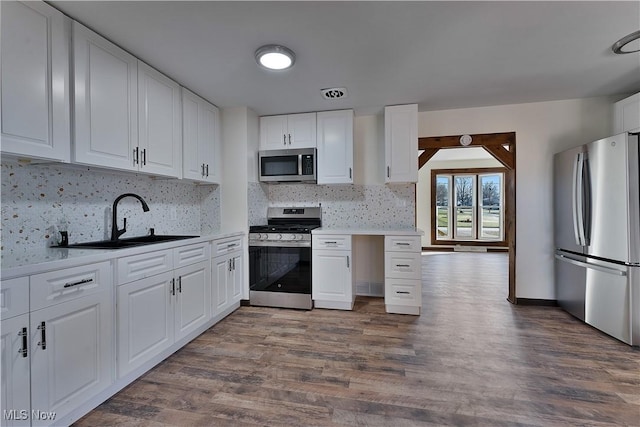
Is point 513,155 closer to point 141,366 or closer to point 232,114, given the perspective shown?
point 232,114

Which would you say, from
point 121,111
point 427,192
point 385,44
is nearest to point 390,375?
point 385,44

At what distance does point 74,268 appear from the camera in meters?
1.46

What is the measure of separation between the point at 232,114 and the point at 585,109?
13.3ft

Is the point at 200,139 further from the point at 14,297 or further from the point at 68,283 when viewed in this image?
the point at 14,297

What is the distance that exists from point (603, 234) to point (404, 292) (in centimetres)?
186

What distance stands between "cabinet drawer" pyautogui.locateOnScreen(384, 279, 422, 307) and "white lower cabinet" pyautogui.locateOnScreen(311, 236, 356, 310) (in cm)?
43

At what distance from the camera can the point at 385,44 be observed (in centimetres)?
202

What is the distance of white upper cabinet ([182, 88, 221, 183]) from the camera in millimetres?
2750

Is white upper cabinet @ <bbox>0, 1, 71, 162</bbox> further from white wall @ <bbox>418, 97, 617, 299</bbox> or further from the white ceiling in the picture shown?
white wall @ <bbox>418, 97, 617, 299</bbox>

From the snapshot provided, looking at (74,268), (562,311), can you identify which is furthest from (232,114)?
(562,311)

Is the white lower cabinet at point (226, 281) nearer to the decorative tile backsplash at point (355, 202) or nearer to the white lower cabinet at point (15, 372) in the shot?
the decorative tile backsplash at point (355, 202)

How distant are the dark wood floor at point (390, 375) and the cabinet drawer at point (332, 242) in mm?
749

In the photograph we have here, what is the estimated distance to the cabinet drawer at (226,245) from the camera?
2.77 meters

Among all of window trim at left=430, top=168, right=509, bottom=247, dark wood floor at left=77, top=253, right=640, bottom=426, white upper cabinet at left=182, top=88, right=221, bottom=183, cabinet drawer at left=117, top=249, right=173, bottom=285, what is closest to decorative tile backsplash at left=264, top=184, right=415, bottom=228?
white upper cabinet at left=182, top=88, right=221, bottom=183
